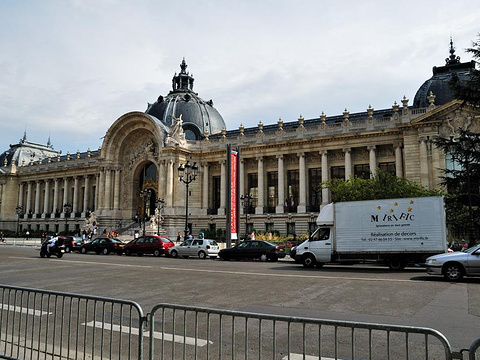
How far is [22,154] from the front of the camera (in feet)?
275

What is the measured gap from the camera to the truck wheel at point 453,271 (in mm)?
14438

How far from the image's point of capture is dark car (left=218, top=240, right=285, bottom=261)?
83.3 feet

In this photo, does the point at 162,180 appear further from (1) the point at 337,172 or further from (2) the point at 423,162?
(2) the point at 423,162

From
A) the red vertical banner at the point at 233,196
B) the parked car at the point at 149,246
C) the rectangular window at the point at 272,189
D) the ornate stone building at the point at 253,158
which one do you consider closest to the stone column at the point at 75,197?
the ornate stone building at the point at 253,158

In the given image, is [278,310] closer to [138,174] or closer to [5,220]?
[138,174]

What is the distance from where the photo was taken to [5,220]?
76.1 metres

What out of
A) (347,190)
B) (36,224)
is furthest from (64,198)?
(347,190)

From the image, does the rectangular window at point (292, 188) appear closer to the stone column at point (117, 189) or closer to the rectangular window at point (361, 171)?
the rectangular window at point (361, 171)

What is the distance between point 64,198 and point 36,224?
29.8 ft

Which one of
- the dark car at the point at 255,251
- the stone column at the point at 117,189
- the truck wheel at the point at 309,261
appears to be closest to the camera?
the truck wheel at the point at 309,261

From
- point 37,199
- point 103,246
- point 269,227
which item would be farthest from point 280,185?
point 37,199

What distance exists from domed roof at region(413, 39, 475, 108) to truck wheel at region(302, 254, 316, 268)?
30.4 metres

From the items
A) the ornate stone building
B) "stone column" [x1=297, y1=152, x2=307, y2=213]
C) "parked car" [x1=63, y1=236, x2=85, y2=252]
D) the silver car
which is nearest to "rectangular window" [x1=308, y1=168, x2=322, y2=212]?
the ornate stone building

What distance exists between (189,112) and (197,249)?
36.2 meters
